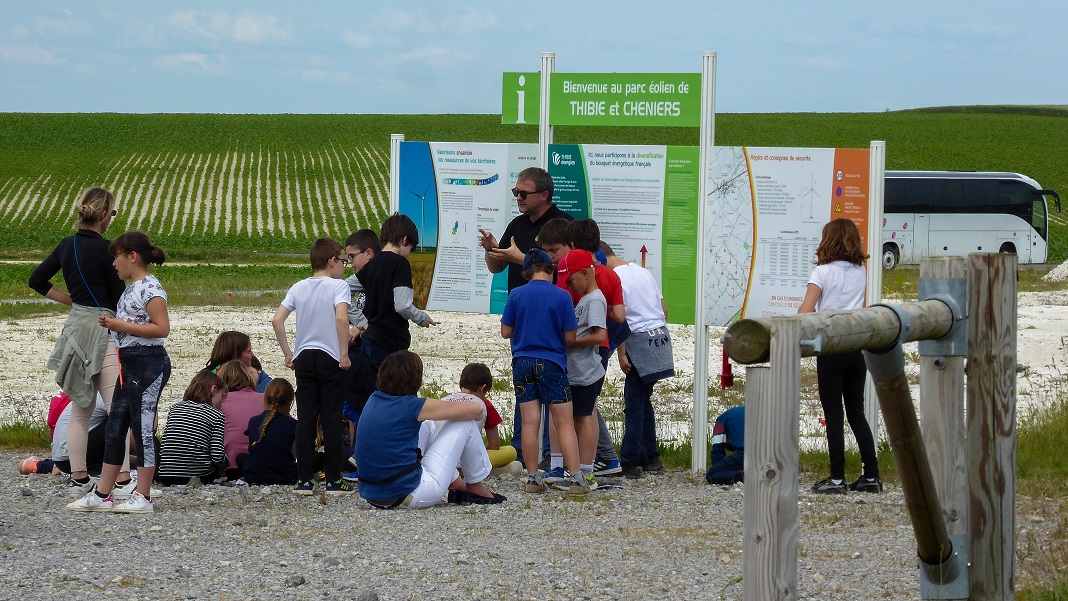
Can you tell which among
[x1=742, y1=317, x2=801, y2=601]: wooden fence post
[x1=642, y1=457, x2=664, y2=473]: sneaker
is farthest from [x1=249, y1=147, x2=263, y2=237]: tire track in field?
[x1=742, y1=317, x2=801, y2=601]: wooden fence post

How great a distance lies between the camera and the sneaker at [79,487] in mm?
7305

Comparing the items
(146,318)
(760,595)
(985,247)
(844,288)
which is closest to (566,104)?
(844,288)

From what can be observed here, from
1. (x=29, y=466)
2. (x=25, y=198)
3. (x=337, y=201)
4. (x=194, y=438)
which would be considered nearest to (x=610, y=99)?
(x=194, y=438)

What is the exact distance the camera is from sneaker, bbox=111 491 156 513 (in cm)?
663

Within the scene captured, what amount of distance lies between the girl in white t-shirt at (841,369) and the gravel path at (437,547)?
22 cm

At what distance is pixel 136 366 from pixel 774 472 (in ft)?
15.3

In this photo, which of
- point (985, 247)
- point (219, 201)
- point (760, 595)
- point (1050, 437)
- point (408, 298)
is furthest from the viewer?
point (219, 201)

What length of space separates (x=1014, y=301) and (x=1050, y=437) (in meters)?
5.24

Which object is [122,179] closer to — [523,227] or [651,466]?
[523,227]

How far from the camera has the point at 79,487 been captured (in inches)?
295

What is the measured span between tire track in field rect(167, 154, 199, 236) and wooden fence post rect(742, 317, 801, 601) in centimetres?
4821

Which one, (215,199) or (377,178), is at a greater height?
(377,178)

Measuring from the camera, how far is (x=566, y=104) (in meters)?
8.66

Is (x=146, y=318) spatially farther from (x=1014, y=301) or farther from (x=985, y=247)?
(x=985, y=247)
